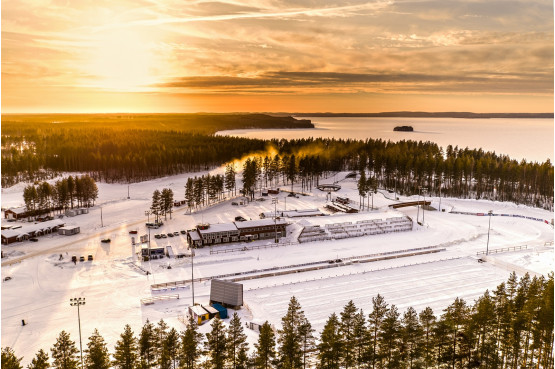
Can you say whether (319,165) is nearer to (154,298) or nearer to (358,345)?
(154,298)

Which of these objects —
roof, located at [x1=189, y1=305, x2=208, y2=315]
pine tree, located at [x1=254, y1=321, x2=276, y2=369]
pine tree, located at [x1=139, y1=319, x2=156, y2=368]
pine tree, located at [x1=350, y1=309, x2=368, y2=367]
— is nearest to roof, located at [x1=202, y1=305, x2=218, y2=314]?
roof, located at [x1=189, y1=305, x2=208, y2=315]

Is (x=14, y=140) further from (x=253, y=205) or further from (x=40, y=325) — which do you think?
(x=40, y=325)

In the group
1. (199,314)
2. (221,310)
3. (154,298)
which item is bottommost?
(154,298)

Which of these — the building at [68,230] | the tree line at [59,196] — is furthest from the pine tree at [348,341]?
the tree line at [59,196]

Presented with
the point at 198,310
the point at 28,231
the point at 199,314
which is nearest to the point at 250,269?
the point at 198,310

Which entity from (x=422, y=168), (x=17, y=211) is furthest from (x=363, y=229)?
(x=17, y=211)

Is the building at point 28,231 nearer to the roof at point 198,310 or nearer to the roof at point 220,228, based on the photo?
the roof at point 220,228
